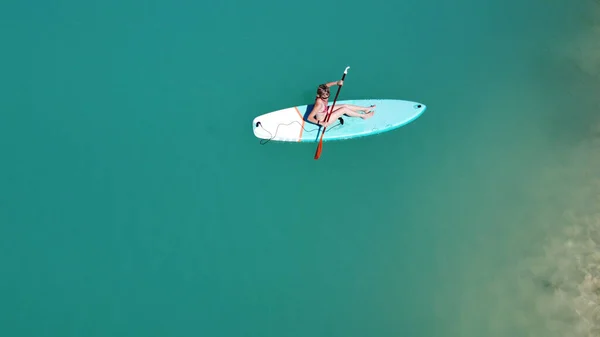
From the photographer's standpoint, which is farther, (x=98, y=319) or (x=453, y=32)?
(x=453, y=32)

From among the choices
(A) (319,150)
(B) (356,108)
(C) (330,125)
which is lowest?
(A) (319,150)

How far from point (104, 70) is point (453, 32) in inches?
160

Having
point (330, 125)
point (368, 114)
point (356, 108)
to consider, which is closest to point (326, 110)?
point (330, 125)

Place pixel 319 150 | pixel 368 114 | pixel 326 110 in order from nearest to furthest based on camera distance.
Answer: pixel 326 110, pixel 319 150, pixel 368 114

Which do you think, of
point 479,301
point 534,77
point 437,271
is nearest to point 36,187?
point 437,271

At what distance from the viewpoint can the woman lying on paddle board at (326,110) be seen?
16.1ft

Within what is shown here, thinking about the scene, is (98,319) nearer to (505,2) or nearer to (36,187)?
(36,187)

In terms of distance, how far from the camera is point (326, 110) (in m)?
5.05

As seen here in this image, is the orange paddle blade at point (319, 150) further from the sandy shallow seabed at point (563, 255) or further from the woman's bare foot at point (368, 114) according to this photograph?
the sandy shallow seabed at point (563, 255)

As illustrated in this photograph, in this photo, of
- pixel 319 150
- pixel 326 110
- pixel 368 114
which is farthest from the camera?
pixel 368 114

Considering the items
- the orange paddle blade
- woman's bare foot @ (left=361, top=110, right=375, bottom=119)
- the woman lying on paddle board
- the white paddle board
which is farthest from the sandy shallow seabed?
the orange paddle blade

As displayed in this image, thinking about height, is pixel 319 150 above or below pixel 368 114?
below

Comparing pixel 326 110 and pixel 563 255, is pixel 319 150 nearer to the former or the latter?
pixel 326 110

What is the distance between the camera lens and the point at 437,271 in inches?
197
